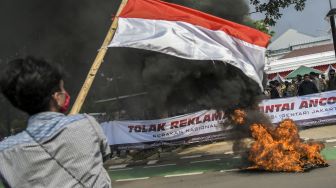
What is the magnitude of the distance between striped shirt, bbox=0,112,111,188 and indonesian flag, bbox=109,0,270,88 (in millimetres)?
5765

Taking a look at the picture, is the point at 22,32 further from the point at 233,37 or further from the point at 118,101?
the point at 233,37

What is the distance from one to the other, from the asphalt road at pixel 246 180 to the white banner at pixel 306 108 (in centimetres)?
486

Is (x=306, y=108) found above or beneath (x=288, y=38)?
beneath

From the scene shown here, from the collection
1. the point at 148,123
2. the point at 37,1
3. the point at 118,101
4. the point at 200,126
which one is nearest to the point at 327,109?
the point at 200,126

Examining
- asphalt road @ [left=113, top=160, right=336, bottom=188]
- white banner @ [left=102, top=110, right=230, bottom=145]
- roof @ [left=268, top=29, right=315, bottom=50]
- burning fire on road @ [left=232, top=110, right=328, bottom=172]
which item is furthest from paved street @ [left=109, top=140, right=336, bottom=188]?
roof @ [left=268, top=29, right=315, bottom=50]

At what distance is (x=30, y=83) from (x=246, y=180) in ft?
22.6

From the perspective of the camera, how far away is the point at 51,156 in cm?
198

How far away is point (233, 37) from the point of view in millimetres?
8797

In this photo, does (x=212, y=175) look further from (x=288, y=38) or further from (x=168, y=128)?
(x=288, y=38)

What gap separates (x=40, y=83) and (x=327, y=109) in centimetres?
1315

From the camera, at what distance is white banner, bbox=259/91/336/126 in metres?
14.2

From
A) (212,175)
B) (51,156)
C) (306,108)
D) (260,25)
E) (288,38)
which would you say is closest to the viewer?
(51,156)

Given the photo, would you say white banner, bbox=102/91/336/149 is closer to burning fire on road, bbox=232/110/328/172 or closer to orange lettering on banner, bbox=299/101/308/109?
orange lettering on banner, bbox=299/101/308/109

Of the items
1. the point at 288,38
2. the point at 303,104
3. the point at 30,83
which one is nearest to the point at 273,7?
the point at 303,104
